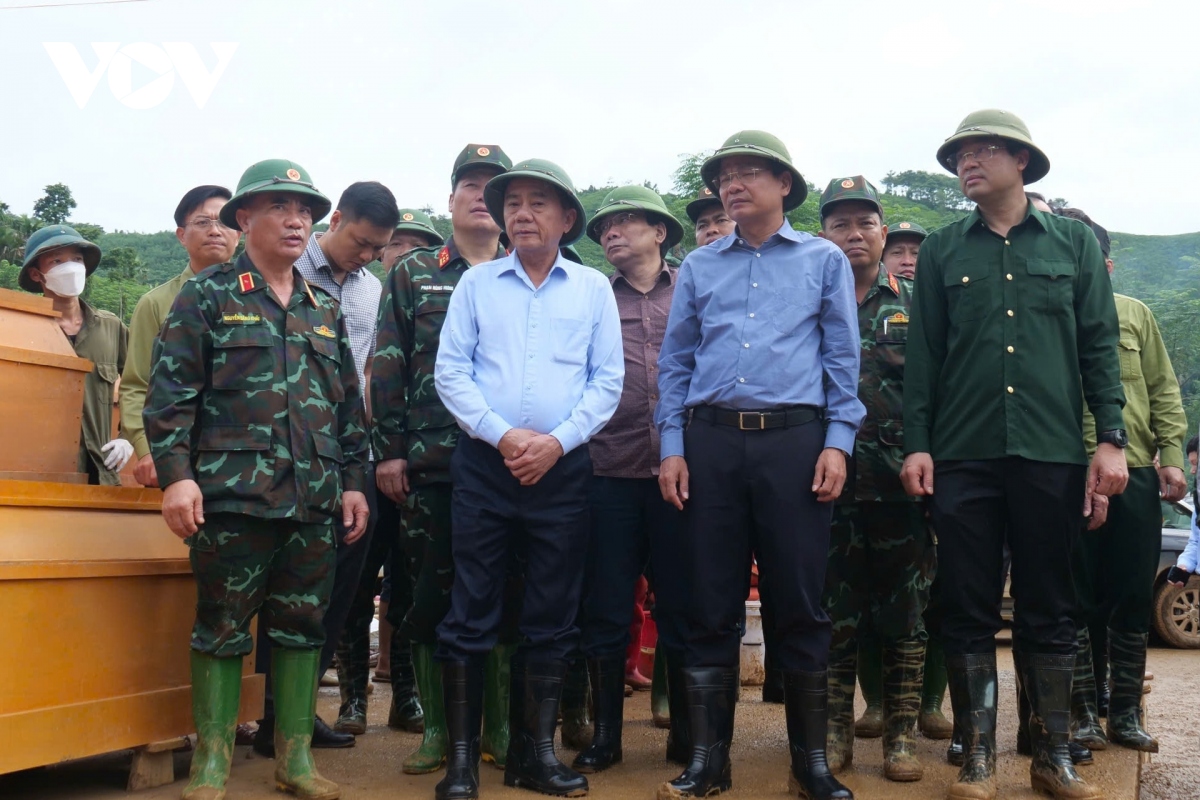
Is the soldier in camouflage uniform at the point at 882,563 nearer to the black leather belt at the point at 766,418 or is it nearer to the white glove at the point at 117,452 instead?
the black leather belt at the point at 766,418

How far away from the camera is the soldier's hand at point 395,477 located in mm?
4379

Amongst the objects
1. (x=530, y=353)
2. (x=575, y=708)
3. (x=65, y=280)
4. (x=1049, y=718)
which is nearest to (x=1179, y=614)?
(x=1049, y=718)

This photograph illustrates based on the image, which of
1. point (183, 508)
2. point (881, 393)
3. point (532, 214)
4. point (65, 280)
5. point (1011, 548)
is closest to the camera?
point (183, 508)

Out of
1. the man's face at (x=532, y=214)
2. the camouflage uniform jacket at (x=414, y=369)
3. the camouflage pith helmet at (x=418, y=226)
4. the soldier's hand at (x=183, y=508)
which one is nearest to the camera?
the soldier's hand at (x=183, y=508)

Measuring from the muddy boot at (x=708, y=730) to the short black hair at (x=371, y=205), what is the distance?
2.40 m

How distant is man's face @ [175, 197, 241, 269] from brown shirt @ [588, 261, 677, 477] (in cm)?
177

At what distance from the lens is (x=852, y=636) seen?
4.49m

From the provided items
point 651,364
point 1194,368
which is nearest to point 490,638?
point 651,364

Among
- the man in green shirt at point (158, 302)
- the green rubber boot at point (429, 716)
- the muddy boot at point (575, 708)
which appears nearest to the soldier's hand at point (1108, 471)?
the muddy boot at point (575, 708)

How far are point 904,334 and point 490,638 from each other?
2.14m

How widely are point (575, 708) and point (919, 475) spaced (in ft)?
6.20

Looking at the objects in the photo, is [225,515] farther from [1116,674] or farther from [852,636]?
[1116,674]

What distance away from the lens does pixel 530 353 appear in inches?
161

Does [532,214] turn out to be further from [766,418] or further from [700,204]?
[700,204]
